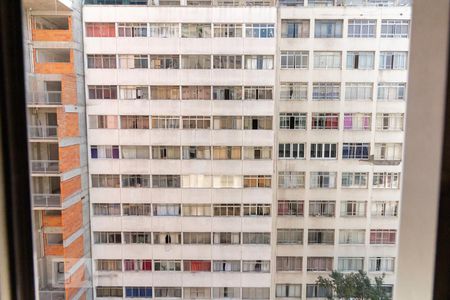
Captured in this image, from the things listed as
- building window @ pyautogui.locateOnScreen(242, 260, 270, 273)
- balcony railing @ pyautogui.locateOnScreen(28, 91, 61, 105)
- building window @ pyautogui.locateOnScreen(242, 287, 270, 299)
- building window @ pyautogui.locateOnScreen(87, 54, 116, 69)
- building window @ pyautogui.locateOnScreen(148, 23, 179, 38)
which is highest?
building window @ pyautogui.locateOnScreen(148, 23, 179, 38)

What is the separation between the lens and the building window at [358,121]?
36.0 inches

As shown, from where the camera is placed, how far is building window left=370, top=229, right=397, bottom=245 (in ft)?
2.59

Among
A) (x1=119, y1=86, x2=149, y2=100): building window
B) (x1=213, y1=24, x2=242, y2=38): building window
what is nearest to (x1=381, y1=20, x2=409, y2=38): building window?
(x1=213, y1=24, x2=242, y2=38): building window

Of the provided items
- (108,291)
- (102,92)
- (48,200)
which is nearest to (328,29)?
(102,92)

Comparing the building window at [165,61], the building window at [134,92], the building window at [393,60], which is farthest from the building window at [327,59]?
the building window at [134,92]

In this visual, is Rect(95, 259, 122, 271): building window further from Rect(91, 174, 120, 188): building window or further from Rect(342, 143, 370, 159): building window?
Rect(342, 143, 370, 159): building window

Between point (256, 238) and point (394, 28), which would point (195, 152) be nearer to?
point (256, 238)

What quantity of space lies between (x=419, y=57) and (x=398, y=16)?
42 centimetres

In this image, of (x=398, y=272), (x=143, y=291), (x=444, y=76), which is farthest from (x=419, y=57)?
(x=143, y=291)

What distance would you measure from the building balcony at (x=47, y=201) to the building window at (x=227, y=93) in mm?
574

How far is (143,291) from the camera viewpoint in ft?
3.29

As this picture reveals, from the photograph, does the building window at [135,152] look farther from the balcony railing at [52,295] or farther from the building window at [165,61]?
the balcony railing at [52,295]

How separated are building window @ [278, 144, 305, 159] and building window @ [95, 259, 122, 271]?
24.8 inches

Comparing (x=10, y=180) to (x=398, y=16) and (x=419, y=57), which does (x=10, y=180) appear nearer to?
(x=419, y=57)
